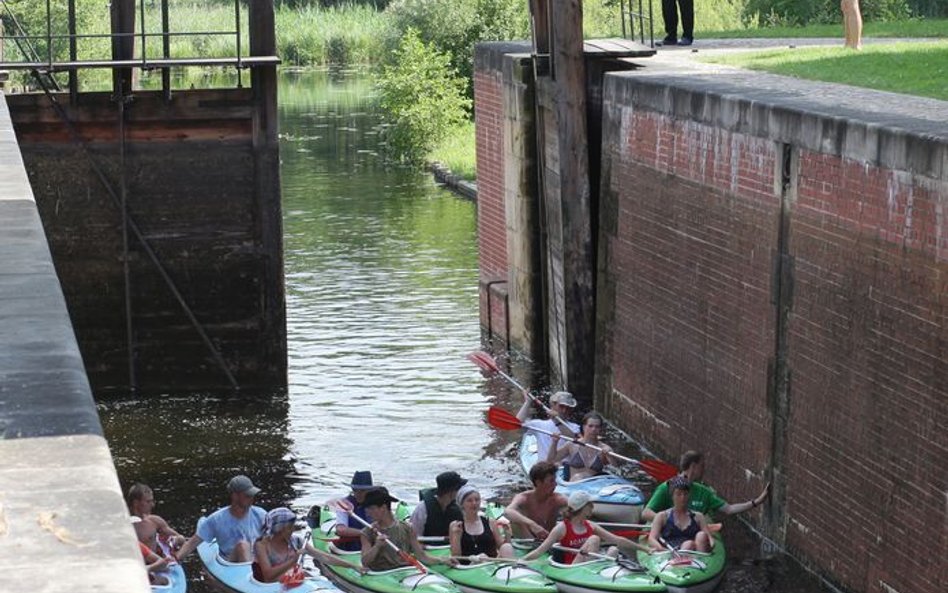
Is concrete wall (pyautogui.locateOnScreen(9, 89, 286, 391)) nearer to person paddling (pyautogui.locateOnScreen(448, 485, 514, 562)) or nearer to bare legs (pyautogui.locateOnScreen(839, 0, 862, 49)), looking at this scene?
bare legs (pyautogui.locateOnScreen(839, 0, 862, 49))

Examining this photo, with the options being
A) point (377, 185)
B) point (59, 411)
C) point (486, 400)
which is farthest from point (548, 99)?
point (377, 185)

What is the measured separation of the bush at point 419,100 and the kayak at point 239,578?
2924cm

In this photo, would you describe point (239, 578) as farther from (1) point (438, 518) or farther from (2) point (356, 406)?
(2) point (356, 406)

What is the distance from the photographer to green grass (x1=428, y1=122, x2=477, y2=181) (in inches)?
1529

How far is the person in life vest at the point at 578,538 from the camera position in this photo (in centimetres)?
1273

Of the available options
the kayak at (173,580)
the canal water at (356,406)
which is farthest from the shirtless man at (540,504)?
the kayak at (173,580)

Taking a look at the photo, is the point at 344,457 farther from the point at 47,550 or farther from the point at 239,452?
the point at 47,550

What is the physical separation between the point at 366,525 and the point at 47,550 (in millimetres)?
8083

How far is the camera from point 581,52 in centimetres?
1852

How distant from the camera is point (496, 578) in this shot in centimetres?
1231

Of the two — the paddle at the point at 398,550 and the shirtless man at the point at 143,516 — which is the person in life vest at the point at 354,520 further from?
the shirtless man at the point at 143,516

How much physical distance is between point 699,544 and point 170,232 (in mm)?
8627

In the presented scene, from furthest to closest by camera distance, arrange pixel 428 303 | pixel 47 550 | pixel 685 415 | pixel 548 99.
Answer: pixel 428 303 → pixel 548 99 → pixel 685 415 → pixel 47 550

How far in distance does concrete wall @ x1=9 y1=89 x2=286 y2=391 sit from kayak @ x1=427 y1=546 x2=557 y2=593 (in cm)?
799
